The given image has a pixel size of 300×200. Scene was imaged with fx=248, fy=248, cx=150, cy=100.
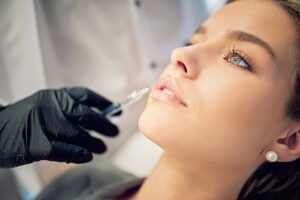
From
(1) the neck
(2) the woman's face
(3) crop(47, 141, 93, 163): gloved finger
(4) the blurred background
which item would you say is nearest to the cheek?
(2) the woman's face

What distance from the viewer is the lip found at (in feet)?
2.27

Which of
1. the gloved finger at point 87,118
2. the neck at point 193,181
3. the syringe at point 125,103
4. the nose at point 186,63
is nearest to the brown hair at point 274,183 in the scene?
the neck at point 193,181

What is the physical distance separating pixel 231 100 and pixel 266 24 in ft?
0.81

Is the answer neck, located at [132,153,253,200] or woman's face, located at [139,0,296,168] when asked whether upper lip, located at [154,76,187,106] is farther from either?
neck, located at [132,153,253,200]

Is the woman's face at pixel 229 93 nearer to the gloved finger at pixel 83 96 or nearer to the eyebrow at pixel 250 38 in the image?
the eyebrow at pixel 250 38

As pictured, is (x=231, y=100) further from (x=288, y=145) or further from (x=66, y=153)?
(x=66, y=153)

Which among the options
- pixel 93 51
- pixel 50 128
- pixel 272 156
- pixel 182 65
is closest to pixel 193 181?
pixel 272 156

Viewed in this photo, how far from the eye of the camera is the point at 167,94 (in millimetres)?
715

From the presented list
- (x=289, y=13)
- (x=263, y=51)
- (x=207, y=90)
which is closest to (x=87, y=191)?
(x=207, y=90)

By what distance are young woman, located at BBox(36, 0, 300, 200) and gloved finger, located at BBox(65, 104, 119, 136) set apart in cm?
25

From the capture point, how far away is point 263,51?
2.23 ft

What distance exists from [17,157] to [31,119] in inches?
5.0

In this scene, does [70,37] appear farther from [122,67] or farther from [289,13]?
[289,13]

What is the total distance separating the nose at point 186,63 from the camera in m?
0.69
